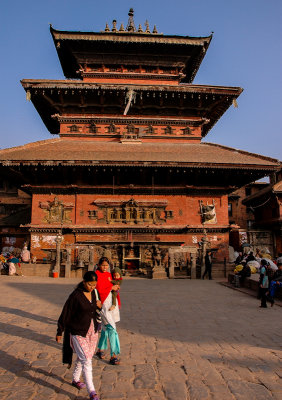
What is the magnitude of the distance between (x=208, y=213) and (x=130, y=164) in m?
5.46

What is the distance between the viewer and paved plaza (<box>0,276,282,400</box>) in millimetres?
3490

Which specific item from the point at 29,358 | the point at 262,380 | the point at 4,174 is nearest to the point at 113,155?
the point at 4,174

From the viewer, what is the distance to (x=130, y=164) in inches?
596

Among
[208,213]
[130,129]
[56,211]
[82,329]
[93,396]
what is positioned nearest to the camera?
[93,396]

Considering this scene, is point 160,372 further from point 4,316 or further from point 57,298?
point 57,298

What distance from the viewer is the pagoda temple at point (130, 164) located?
51.3 ft

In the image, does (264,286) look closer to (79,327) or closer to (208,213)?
(79,327)

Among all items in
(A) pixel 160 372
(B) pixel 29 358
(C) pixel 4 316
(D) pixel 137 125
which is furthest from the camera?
(D) pixel 137 125

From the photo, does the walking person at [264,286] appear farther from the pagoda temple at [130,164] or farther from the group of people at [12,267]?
the group of people at [12,267]

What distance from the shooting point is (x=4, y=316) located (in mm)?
6953

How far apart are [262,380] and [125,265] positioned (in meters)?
12.9

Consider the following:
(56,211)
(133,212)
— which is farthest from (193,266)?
(56,211)

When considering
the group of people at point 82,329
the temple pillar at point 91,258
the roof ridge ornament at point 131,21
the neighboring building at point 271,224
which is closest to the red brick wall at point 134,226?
the temple pillar at point 91,258

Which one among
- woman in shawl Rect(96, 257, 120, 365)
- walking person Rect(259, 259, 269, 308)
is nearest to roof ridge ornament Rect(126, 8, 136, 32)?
Result: walking person Rect(259, 259, 269, 308)
